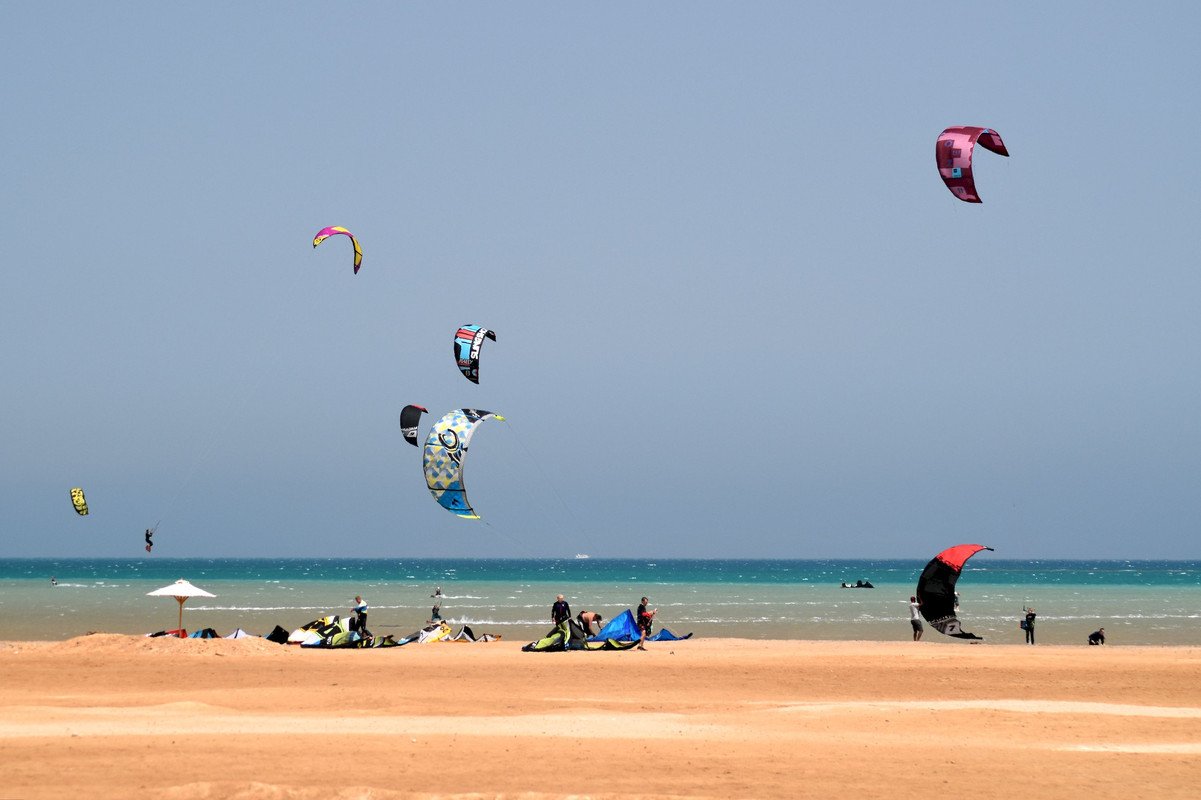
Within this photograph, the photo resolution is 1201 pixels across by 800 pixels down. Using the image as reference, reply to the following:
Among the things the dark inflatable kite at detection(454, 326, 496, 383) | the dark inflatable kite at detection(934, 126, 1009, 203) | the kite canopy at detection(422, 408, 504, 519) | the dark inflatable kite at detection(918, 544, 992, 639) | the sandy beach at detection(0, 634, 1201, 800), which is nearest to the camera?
the sandy beach at detection(0, 634, 1201, 800)

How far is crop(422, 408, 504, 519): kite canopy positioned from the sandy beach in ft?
9.84

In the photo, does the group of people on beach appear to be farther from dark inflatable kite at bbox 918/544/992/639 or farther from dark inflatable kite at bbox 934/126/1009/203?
dark inflatable kite at bbox 934/126/1009/203

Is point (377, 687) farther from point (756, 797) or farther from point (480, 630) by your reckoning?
point (480, 630)

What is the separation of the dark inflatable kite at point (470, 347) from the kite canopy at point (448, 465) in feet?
6.77

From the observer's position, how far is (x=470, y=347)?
23109mm

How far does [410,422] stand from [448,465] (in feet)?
10.1

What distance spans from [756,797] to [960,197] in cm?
1327

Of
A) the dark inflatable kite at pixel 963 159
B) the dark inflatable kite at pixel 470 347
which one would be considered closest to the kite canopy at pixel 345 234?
the dark inflatable kite at pixel 470 347

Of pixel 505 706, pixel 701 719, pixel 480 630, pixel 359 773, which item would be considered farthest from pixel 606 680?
pixel 480 630

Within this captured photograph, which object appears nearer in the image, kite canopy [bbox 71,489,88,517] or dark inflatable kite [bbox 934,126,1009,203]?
dark inflatable kite [bbox 934,126,1009,203]

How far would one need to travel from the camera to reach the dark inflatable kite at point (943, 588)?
654 inches

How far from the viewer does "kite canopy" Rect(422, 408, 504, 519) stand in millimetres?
21016

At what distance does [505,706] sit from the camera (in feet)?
48.6

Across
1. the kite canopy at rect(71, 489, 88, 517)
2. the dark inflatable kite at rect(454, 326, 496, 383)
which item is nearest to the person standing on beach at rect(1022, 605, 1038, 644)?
the dark inflatable kite at rect(454, 326, 496, 383)
